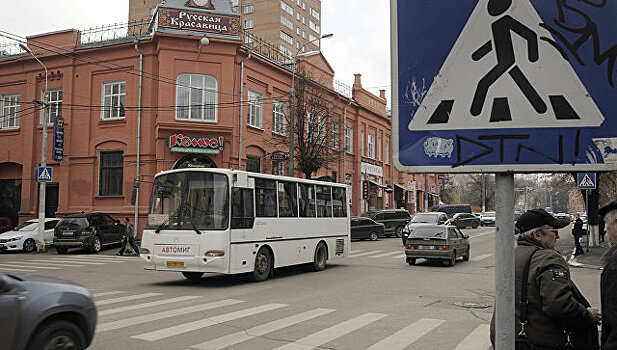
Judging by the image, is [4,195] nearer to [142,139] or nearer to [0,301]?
[142,139]

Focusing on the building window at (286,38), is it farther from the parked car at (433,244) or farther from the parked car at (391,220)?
the parked car at (433,244)

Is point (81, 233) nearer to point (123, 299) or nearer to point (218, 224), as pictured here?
point (218, 224)

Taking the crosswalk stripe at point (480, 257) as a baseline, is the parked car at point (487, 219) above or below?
above

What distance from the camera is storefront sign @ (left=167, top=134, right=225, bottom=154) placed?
27.2 m

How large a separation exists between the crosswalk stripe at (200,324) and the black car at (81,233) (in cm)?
1649

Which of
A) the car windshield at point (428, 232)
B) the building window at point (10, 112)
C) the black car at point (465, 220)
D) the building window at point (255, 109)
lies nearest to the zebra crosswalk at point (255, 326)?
the car windshield at point (428, 232)

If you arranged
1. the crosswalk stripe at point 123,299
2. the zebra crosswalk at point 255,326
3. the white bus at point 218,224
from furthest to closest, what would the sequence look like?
the white bus at point 218,224
the crosswalk stripe at point 123,299
the zebra crosswalk at point 255,326

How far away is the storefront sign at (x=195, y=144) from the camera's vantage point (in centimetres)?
2717

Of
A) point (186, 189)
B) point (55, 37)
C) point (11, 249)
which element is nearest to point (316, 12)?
point (55, 37)

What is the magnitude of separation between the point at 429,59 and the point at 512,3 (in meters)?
→ 0.37

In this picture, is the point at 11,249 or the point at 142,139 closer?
the point at 11,249

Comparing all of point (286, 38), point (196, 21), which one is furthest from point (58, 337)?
point (286, 38)

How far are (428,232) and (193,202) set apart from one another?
9336 mm

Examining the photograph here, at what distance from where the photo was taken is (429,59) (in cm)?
212
